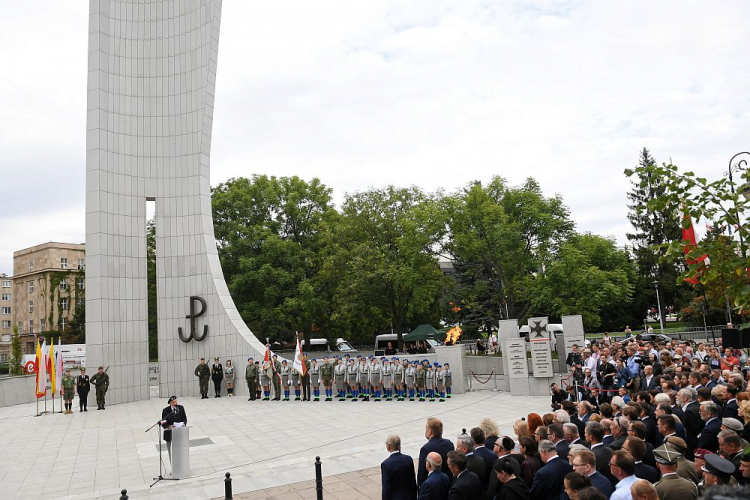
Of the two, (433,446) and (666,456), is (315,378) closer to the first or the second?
(433,446)

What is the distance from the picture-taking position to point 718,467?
4137 mm

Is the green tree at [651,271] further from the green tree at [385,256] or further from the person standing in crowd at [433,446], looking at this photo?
the person standing in crowd at [433,446]

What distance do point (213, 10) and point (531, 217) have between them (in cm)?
2069

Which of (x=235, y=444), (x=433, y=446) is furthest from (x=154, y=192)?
(x=433, y=446)

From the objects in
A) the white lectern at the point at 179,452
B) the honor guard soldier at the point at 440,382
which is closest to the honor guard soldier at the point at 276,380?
the honor guard soldier at the point at 440,382

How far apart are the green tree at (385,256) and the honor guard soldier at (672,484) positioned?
27182mm

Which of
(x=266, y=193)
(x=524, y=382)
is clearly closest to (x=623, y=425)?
(x=524, y=382)

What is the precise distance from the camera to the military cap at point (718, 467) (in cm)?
412

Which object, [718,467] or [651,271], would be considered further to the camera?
[651,271]

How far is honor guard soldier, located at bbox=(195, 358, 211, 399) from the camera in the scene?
22.7 meters

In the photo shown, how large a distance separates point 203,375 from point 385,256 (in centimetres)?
1455

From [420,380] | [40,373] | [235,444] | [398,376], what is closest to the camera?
[235,444]

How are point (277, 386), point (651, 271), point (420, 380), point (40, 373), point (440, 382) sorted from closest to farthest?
1. point (440, 382)
2. point (420, 380)
3. point (40, 373)
4. point (277, 386)
5. point (651, 271)

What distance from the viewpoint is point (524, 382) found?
19.9m
